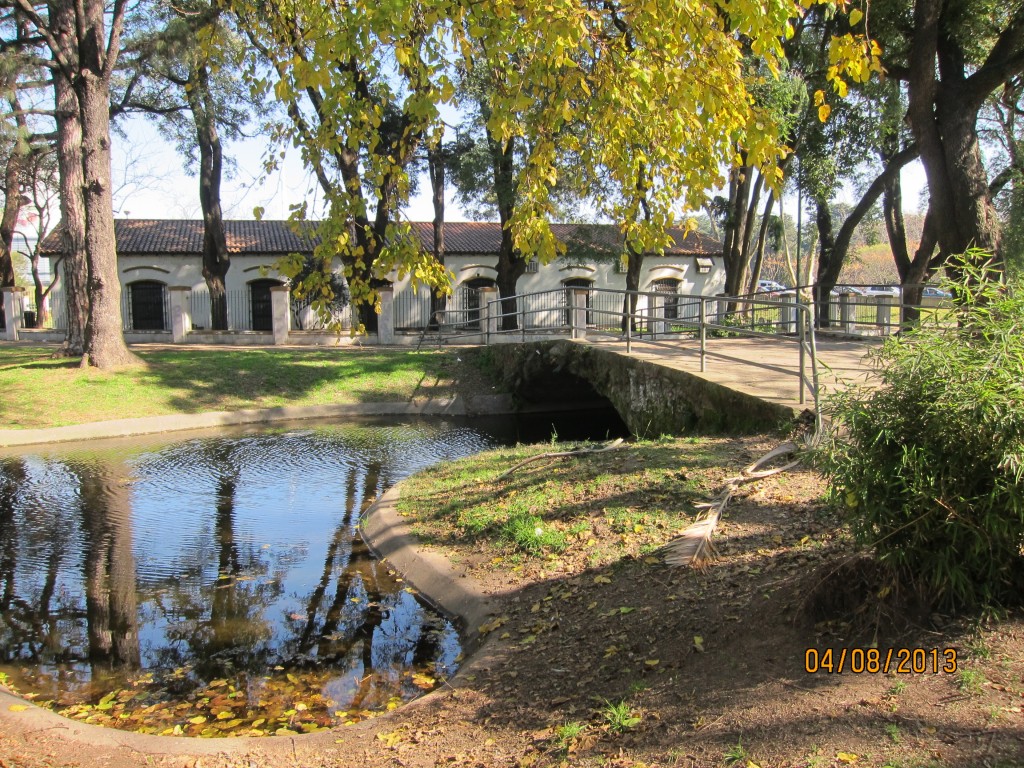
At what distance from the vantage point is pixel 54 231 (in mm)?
34312

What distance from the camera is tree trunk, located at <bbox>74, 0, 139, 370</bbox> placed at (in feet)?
56.1

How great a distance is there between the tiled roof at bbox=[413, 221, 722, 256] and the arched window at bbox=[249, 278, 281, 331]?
22.6 feet

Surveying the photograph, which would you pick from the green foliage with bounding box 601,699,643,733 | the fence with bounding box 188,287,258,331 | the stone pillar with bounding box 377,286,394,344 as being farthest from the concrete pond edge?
the fence with bounding box 188,287,258,331

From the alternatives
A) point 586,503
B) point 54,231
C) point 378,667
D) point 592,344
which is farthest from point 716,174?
point 54,231

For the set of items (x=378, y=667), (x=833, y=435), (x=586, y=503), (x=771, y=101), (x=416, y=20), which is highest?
(x=771, y=101)

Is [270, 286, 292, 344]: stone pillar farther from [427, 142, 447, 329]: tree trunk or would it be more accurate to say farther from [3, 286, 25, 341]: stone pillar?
[3, 286, 25, 341]: stone pillar

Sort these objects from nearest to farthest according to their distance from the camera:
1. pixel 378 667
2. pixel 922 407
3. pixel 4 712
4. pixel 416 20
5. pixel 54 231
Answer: pixel 922 407 → pixel 4 712 → pixel 416 20 → pixel 378 667 → pixel 54 231

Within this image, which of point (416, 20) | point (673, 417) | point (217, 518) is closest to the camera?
point (416, 20)

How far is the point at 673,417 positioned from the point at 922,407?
723cm

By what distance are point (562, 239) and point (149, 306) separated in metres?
17.1

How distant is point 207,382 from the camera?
18.2 m

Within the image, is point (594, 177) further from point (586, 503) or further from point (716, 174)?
point (586, 503)

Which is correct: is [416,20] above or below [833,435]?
above
